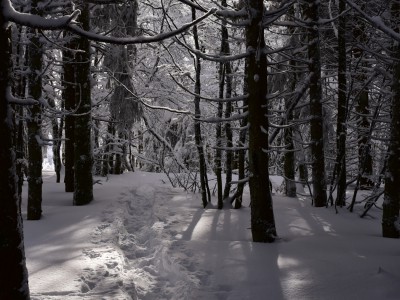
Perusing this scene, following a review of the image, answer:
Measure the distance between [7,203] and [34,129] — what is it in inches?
251

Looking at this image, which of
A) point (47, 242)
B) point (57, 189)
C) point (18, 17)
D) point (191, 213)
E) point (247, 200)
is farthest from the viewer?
point (57, 189)

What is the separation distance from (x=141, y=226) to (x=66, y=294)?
4041mm

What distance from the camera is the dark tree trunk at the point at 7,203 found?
266cm

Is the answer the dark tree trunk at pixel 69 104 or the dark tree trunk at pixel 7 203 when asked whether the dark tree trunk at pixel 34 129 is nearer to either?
the dark tree trunk at pixel 69 104

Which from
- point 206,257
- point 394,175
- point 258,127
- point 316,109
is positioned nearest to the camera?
point 206,257

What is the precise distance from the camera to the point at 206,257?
5637 millimetres

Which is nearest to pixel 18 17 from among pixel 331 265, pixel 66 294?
pixel 66 294

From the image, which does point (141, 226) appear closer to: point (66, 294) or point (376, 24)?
point (66, 294)

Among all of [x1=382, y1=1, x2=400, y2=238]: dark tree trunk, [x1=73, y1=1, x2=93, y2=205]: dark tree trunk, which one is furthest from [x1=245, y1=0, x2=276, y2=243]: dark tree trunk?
[x1=73, y1=1, x2=93, y2=205]: dark tree trunk

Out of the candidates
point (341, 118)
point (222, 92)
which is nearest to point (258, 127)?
point (341, 118)

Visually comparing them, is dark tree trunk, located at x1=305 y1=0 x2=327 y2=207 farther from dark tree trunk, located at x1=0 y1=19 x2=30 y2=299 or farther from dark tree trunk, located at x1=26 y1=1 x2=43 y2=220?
dark tree trunk, located at x1=0 y1=19 x2=30 y2=299

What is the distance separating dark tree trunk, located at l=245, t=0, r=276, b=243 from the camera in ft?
19.8

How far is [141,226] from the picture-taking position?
8.17 metres

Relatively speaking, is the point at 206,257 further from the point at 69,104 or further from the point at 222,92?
the point at 69,104
